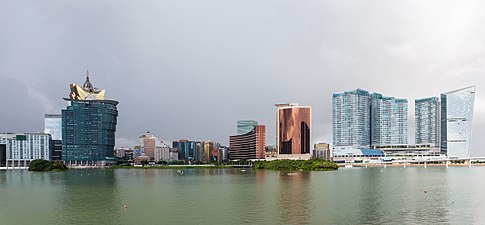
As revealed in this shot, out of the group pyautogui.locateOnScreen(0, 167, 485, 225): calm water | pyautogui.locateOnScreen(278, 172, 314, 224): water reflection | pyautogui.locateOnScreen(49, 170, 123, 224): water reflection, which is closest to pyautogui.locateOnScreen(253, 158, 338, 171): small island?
pyautogui.locateOnScreen(0, 167, 485, 225): calm water

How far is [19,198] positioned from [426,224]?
5235 centimetres

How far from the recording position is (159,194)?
62.1 metres

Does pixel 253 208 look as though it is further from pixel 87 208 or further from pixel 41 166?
pixel 41 166

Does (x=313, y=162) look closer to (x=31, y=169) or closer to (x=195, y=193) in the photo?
(x=195, y=193)

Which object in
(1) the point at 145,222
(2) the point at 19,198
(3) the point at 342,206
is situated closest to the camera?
(1) the point at 145,222

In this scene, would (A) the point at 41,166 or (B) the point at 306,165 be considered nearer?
(B) the point at 306,165

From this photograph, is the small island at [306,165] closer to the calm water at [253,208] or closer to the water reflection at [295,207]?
the calm water at [253,208]

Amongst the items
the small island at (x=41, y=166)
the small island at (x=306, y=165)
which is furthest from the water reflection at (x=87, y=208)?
the small island at (x=41, y=166)

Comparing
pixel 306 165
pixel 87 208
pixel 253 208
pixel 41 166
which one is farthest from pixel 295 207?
pixel 41 166

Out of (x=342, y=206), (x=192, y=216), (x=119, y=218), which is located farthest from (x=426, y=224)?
(x=119, y=218)

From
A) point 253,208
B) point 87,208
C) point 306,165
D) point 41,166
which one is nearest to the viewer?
point 253,208

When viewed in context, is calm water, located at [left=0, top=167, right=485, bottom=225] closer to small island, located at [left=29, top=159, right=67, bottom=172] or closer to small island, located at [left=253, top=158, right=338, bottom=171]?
small island, located at [left=253, top=158, right=338, bottom=171]

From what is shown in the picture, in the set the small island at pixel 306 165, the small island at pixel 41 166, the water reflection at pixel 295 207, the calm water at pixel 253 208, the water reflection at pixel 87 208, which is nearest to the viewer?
the water reflection at pixel 295 207

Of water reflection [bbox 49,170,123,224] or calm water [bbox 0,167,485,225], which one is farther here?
water reflection [bbox 49,170,123,224]
